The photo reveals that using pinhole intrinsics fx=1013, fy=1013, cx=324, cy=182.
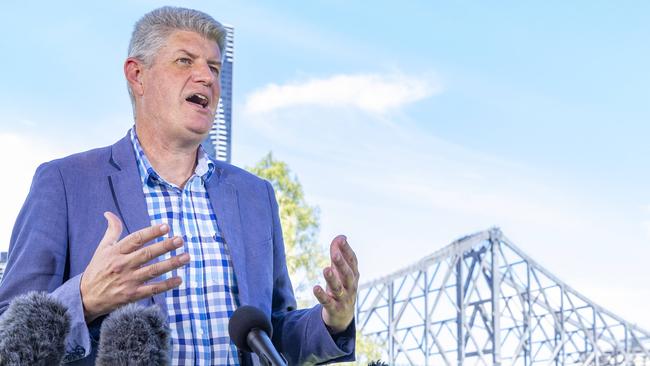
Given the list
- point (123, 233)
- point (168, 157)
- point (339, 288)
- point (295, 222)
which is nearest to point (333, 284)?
point (339, 288)

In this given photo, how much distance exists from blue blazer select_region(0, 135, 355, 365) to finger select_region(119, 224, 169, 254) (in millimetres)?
375

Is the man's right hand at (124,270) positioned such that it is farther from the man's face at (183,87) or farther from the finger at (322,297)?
the man's face at (183,87)

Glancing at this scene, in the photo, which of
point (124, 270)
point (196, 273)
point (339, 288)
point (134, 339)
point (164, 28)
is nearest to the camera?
point (134, 339)

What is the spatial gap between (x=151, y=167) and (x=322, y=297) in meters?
0.67

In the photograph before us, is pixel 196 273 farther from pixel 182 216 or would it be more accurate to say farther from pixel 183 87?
pixel 183 87

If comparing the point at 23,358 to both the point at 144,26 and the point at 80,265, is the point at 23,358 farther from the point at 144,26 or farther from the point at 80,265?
the point at 144,26

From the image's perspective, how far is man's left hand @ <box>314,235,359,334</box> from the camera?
2.29 metres

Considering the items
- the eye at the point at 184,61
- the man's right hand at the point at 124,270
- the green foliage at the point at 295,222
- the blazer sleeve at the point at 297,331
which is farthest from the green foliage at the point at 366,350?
the man's right hand at the point at 124,270

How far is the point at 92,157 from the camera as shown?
9.04ft

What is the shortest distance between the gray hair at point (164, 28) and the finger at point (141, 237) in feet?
2.90

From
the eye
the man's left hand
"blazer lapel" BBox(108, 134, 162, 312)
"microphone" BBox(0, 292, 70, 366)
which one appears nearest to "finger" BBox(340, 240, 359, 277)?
the man's left hand

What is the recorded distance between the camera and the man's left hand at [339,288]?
229 cm

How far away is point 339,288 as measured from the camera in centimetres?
239

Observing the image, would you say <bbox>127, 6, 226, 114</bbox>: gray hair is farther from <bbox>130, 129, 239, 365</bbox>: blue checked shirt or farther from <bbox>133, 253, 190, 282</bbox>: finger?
<bbox>133, 253, 190, 282</bbox>: finger
